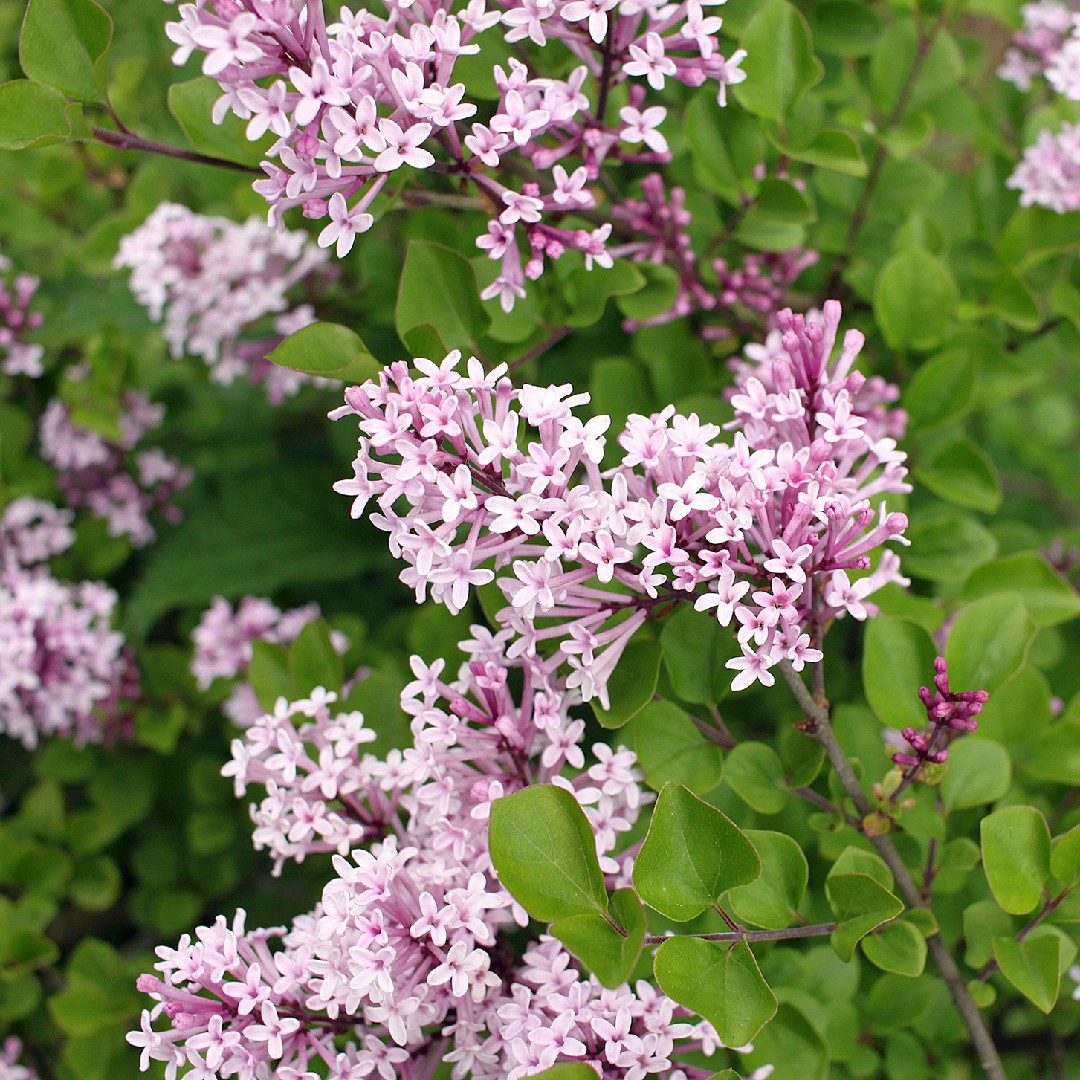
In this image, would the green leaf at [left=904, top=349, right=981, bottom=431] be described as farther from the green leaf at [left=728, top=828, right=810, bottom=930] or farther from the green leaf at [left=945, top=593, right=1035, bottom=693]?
the green leaf at [left=728, top=828, right=810, bottom=930]

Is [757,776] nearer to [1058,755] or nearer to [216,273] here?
[1058,755]

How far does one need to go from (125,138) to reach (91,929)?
199cm

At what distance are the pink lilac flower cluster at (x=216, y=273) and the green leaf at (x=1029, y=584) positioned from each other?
50.9 inches

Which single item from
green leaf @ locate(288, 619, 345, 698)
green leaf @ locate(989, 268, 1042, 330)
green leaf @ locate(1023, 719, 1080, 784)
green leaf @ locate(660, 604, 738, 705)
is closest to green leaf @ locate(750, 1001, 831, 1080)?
green leaf @ locate(660, 604, 738, 705)

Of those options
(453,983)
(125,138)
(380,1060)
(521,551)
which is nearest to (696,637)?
(521,551)

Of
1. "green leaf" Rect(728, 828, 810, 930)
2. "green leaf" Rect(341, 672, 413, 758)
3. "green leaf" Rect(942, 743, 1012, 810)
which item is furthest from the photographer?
"green leaf" Rect(341, 672, 413, 758)

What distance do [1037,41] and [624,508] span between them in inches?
66.5

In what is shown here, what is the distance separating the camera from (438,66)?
120 centimetres

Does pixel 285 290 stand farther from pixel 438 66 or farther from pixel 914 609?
pixel 914 609

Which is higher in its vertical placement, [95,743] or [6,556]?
[6,556]

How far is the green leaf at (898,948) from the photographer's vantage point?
1.24m

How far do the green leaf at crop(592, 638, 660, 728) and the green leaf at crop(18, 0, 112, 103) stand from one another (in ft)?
3.17

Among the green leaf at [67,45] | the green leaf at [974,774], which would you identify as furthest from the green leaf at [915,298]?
the green leaf at [67,45]

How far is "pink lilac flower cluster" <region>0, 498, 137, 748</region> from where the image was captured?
2.15m
